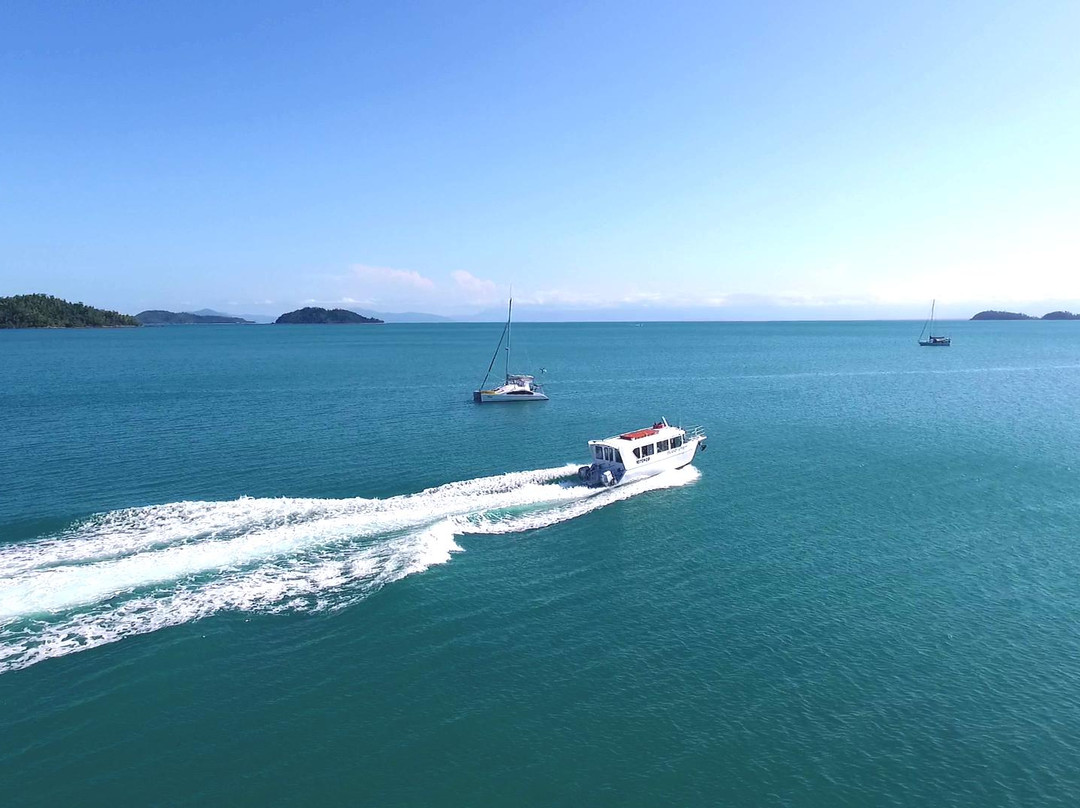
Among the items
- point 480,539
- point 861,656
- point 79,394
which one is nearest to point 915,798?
point 861,656

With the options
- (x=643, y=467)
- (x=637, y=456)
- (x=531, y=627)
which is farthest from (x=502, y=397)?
(x=531, y=627)

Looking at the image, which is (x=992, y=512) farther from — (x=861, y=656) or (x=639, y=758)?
(x=639, y=758)

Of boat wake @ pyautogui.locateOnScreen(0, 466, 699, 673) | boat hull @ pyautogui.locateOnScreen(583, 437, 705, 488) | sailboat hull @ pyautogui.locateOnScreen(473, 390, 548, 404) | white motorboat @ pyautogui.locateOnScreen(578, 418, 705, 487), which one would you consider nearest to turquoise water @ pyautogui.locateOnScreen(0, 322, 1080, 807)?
boat wake @ pyautogui.locateOnScreen(0, 466, 699, 673)

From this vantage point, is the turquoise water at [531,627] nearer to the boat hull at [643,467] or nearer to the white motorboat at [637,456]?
the boat hull at [643,467]

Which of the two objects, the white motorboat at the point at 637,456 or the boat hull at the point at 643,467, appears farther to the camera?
the white motorboat at the point at 637,456

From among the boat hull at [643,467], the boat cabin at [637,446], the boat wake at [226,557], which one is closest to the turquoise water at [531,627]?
the boat wake at [226,557]

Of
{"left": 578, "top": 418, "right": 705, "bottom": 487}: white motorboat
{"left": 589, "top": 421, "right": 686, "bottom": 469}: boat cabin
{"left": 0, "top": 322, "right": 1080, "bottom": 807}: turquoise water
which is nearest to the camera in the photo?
{"left": 0, "top": 322, "right": 1080, "bottom": 807}: turquoise water

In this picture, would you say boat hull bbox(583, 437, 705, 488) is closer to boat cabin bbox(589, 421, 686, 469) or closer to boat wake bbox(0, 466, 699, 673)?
boat cabin bbox(589, 421, 686, 469)
